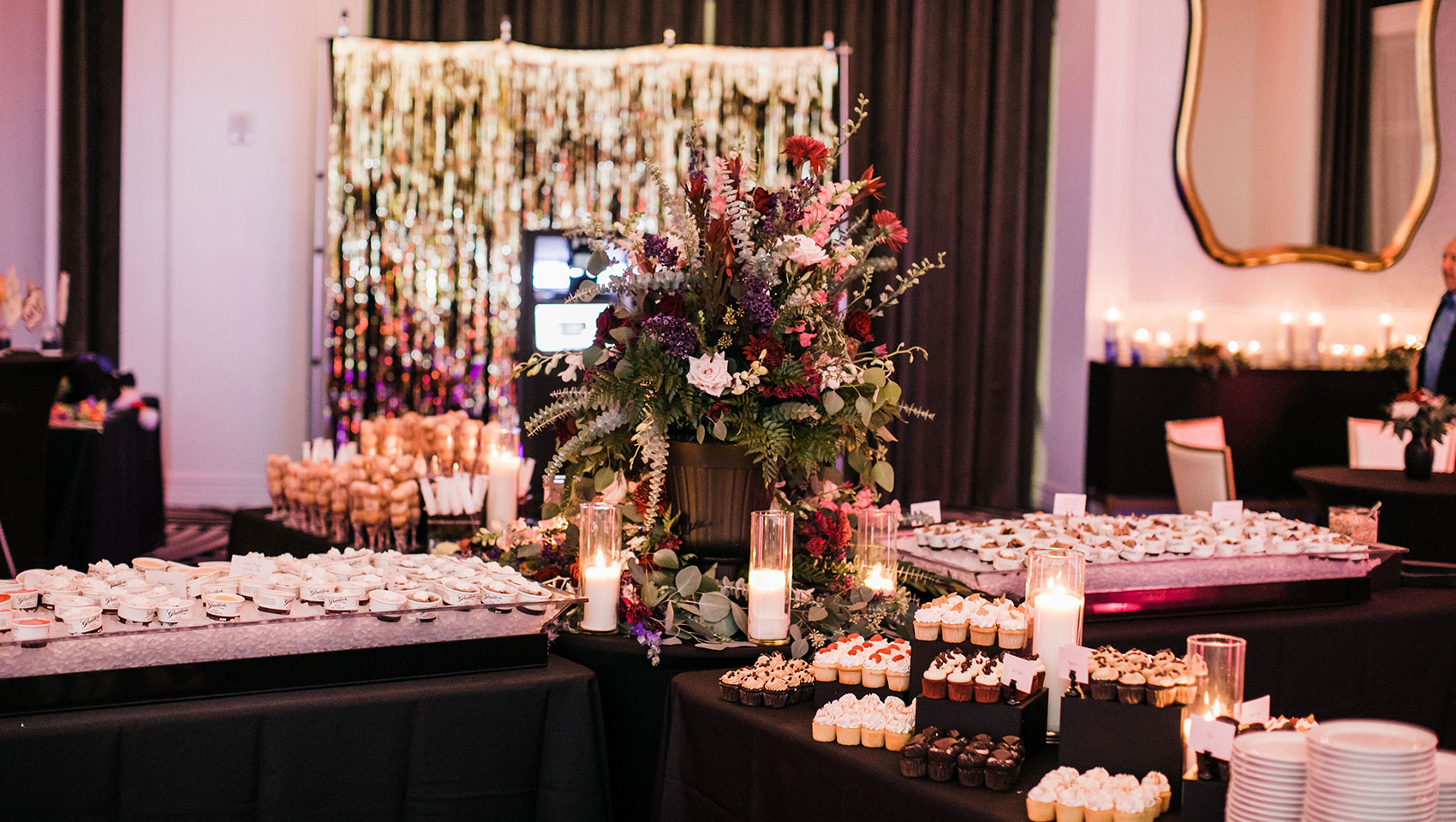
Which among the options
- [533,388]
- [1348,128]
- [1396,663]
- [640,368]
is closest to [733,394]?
[640,368]

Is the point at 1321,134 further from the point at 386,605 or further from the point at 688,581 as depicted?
the point at 386,605

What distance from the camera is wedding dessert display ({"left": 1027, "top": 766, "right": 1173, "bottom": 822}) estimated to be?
1.56 m

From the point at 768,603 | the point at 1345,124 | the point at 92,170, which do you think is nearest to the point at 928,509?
the point at 768,603

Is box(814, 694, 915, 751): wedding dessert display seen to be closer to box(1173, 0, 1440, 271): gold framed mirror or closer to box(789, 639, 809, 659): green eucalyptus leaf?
box(789, 639, 809, 659): green eucalyptus leaf

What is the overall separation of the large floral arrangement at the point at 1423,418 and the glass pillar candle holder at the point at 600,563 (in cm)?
364

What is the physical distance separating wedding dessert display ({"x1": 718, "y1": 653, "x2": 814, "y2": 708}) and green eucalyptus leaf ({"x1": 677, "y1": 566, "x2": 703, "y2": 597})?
13.0 inches

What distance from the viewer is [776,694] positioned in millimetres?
2092

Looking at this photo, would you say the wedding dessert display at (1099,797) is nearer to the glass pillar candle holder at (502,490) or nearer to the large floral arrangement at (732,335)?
the large floral arrangement at (732,335)

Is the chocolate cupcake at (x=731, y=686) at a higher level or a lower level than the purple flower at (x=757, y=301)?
lower

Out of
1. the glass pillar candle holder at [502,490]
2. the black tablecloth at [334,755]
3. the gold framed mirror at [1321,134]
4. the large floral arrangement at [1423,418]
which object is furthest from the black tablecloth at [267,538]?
the gold framed mirror at [1321,134]

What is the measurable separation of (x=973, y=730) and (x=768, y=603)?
66cm

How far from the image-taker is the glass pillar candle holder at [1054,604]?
1.96 meters

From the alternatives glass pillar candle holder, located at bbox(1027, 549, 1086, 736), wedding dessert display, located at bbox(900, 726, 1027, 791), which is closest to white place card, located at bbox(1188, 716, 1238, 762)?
wedding dessert display, located at bbox(900, 726, 1027, 791)

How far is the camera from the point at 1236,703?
63.8 inches
